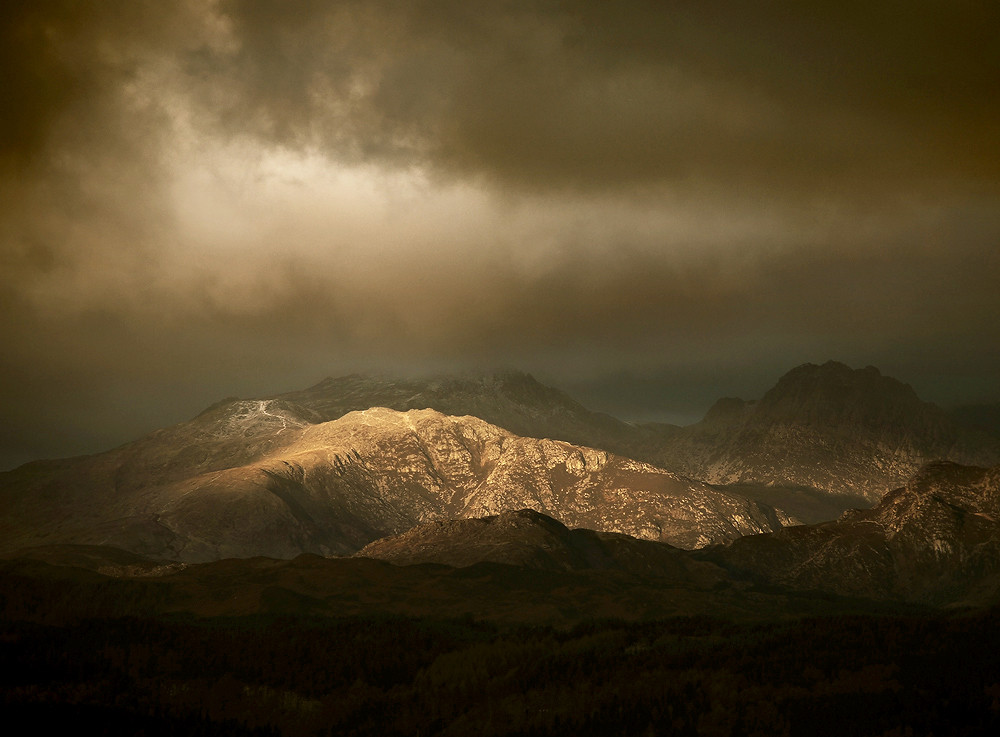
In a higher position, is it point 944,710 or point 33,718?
point 33,718

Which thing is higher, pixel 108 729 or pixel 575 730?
pixel 108 729

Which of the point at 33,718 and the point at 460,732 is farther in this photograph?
the point at 460,732

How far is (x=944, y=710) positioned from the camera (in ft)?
550

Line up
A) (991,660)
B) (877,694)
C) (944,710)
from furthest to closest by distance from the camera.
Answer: (991,660) < (877,694) < (944,710)

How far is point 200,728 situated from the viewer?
18875 cm

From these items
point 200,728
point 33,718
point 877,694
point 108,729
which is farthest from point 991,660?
point 33,718

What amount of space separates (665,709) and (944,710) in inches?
2202

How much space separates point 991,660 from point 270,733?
168574mm

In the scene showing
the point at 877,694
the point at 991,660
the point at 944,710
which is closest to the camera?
the point at 944,710

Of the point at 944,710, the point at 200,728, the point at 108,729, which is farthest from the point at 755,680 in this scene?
the point at 108,729

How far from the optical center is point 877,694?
181625 millimetres

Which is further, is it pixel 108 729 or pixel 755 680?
pixel 755 680

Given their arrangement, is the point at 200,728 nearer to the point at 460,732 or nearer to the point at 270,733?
the point at 270,733

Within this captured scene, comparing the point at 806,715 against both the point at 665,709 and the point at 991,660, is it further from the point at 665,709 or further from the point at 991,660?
the point at 991,660
